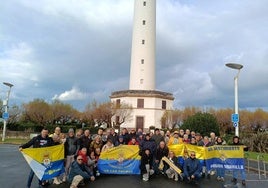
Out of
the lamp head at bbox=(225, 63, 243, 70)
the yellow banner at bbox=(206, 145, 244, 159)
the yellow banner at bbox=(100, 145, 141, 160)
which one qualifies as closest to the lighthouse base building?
the lamp head at bbox=(225, 63, 243, 70)


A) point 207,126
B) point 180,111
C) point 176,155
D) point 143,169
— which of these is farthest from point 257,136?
point 180,111

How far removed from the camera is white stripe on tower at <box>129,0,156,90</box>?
52.4 meters

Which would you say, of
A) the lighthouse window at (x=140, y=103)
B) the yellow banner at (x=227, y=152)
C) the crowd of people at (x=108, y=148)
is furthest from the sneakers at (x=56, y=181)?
the lighthouse window at (x=140, y=103)

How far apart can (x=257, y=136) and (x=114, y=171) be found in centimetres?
2108

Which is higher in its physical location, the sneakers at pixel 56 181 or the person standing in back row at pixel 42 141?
the person standing in back row at pixel 42 141

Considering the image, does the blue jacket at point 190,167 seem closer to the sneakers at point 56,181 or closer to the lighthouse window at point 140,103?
the sneakers at point 56,181

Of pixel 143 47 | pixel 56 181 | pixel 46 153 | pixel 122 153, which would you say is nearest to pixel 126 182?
pixel 122 153

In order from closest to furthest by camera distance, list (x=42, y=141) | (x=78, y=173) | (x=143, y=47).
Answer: (x=78, y=173), (x=42, y=141), (x=143, y=47)

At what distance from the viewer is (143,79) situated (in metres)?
52.4

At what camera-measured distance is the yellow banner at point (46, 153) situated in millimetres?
9182

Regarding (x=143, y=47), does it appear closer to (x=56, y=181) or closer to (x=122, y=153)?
(x=122, y=153)

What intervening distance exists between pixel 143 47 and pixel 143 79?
6.04 metres

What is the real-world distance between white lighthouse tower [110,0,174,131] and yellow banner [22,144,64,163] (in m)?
40.9

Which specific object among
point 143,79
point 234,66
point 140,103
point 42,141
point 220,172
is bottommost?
point 220,172
